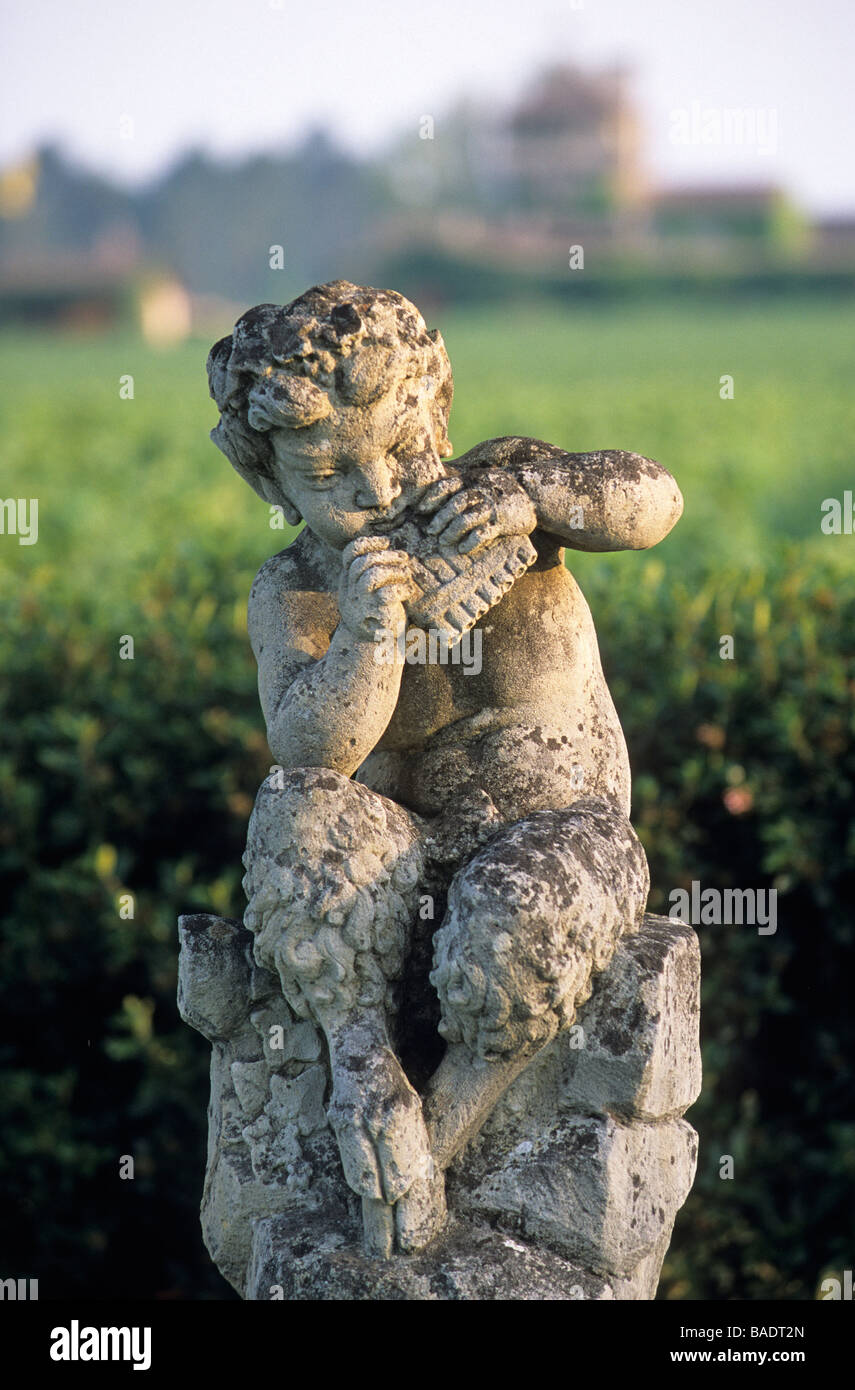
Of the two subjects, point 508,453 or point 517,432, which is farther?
point 517,432

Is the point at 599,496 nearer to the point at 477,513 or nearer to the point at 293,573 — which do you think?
the point at 477,513

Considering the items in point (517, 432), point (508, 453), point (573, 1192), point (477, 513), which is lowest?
point (573, 1192)

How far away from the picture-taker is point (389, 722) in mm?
2496

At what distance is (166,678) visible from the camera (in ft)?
13.5


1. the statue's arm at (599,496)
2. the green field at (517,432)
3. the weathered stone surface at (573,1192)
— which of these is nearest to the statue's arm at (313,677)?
the statue's arm at (599,496)

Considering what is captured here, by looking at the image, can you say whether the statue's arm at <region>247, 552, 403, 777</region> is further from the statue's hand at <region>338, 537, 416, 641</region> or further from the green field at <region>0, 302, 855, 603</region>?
the green field at <region>0, 302, 855, 603</region>

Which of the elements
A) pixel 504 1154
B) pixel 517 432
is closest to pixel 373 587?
pixel 504 1154

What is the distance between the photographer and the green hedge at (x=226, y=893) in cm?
390

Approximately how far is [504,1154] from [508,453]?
1230 mm

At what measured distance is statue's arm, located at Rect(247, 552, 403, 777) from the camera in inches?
89.7

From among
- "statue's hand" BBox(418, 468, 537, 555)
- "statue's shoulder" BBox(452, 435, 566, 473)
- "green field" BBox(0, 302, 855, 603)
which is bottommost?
"statue's hand" BBox(418, 468, 537, 555)

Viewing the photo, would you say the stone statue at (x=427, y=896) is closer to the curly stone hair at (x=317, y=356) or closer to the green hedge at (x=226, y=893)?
the curly stone hair at (x=317, y=356)

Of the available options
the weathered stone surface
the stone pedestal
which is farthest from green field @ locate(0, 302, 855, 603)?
the weathered stone surface

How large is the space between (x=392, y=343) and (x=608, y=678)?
1.97 metres
